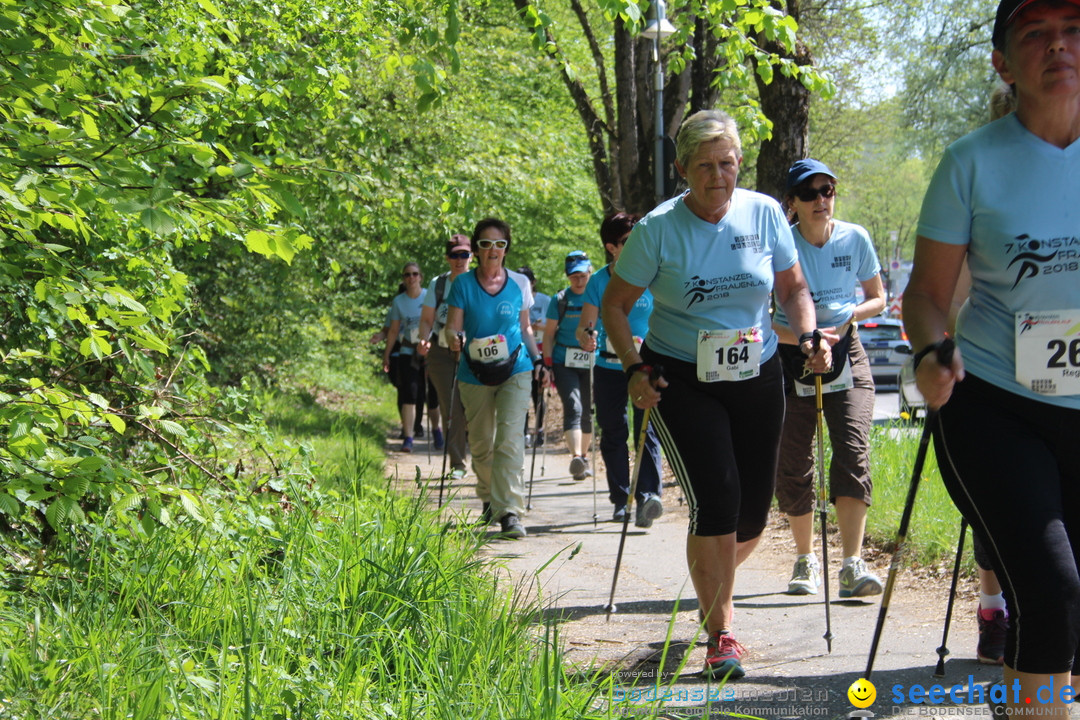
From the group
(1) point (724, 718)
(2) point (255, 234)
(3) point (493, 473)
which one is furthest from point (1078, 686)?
(3) point (493, 473)

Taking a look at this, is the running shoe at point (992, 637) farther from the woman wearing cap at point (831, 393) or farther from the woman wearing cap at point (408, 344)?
the woman wearing cap at point (408, 344)

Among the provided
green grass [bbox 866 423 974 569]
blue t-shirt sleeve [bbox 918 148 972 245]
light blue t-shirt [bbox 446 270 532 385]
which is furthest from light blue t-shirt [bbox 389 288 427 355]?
blue t-shirt sleeve [bbox 918 148 972 245]

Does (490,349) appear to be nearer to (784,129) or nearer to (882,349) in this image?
(784,129)

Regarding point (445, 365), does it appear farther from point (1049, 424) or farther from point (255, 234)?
point (1049, 424)

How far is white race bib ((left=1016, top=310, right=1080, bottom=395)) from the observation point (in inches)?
111

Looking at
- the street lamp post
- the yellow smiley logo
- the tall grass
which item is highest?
the street lamp post

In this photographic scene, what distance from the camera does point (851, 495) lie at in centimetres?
561

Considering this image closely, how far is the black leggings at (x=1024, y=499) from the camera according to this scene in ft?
8.76

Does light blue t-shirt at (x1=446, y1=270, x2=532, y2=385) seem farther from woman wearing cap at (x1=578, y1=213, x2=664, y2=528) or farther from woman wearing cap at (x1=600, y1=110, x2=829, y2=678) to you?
woman wearing cap at (x1=600, y1=110, x2=829, y2=678)

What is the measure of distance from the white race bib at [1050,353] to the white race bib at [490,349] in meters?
5.02

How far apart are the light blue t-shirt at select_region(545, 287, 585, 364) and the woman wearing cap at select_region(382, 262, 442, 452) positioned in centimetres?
363

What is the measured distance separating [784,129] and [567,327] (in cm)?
256

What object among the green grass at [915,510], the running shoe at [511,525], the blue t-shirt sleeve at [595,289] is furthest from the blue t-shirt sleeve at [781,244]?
the blue t-shirt sleeve at [595,289]

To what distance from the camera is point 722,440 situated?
4406mm
